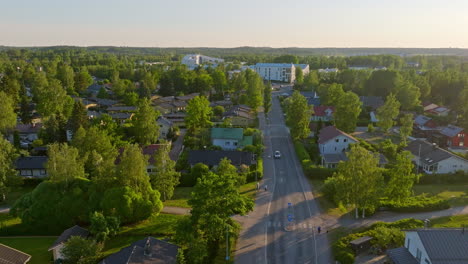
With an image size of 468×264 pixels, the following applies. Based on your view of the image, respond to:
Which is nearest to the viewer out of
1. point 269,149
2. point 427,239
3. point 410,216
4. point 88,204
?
point 427,239

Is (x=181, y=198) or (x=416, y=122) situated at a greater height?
(x=416, y=122)

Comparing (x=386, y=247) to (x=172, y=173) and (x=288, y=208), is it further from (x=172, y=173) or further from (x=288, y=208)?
(x=172, y=173)

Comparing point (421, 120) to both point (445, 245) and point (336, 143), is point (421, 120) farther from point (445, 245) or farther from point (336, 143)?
point (445, 245)

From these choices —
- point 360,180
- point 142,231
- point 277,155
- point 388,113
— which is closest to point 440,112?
point 388,113

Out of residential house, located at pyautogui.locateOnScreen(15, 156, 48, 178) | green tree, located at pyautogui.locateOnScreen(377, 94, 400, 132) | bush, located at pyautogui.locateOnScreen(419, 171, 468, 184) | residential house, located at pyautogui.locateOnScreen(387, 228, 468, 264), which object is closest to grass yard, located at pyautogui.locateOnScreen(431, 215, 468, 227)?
residential house, located at pyautogui.locateOnScreen(387, 228, 468, 264)

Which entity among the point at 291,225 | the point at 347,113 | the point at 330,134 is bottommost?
the point at 291,225

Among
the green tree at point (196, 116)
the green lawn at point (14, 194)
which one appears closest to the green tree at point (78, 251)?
the green lawn at point (14, 194)

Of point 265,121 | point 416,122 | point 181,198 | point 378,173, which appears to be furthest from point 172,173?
point 416,122
